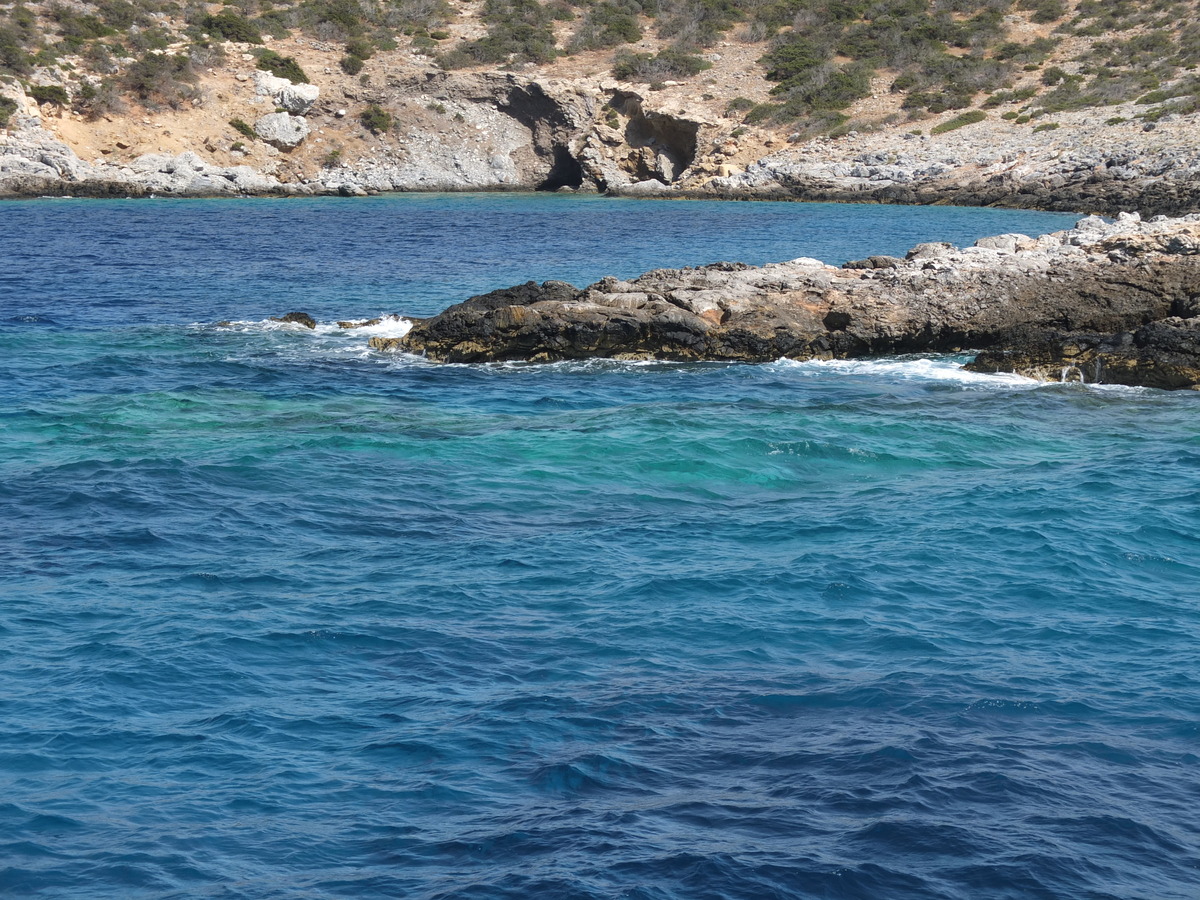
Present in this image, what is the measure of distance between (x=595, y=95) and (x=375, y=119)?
13.5 meters

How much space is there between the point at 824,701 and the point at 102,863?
16.9 ft

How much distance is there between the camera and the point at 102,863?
702 centimetres

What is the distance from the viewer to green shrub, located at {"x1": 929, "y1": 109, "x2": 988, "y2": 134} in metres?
64.5

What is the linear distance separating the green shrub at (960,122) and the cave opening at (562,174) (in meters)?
22.0

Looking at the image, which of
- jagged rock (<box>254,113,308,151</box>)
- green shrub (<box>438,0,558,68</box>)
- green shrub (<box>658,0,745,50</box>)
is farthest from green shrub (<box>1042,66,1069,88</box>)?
jagged rock (<box>254,113,308,151</box>)

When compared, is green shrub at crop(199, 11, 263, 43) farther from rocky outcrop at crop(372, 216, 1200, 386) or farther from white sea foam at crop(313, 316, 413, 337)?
rocky outcrop at crop(372, 216, 1200, 386)

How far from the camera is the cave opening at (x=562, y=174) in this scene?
244 ft

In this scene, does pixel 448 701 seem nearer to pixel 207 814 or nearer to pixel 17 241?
pixel 207 814

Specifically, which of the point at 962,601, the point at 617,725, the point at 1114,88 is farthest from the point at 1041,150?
the point at 617,725

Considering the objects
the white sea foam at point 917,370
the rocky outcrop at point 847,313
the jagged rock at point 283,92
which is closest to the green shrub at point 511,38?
the jagged rock at point 283,92

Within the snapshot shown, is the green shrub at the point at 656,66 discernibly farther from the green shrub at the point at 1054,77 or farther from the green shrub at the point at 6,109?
the green shrub at the point at 6,109

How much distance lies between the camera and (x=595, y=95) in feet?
235

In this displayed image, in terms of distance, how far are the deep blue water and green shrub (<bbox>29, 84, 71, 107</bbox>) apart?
5005 centimetres

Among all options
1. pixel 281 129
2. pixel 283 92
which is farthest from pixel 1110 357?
pixel 283 92
